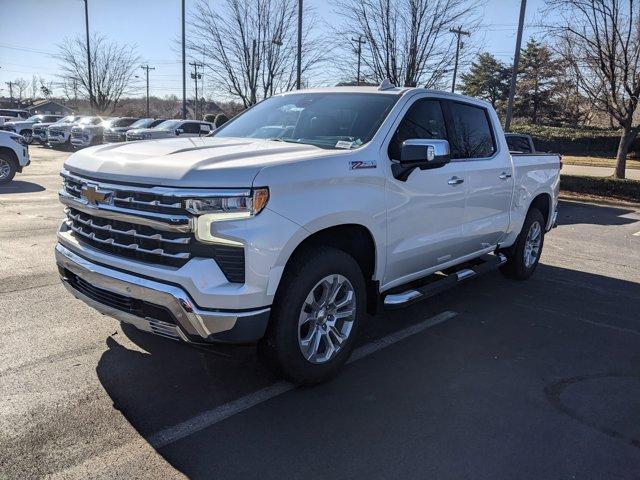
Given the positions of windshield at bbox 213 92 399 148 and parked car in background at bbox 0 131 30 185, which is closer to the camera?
windshield at bbox 213 92 399 148

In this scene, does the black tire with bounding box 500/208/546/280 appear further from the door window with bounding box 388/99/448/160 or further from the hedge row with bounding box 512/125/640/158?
the hedge row with bounding box 512/125/640/158

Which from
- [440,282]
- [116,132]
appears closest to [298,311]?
[440,282]

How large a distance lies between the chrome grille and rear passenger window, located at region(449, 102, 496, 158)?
2686 millimetres

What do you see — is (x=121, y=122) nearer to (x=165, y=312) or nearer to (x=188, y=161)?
(x=188, y=161)

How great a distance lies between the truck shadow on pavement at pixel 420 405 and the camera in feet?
9.63

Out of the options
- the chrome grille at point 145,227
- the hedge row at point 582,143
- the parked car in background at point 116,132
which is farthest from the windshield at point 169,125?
the hedge row at point 582,143

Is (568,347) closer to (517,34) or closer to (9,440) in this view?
(9,440)

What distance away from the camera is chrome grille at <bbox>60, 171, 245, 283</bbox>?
306 centimetres

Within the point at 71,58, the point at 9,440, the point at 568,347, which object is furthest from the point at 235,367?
the point at 71,58

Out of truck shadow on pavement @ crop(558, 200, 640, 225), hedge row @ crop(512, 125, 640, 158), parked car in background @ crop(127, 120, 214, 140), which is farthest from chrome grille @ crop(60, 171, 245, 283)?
hedge row @ crop(512, 125, 640, 158)

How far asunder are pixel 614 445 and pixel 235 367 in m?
2.45

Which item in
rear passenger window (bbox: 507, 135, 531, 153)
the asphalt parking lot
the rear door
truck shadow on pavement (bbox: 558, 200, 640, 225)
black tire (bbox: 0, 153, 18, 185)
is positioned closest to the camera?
the asphalt parking lot

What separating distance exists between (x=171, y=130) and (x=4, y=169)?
1002 cm

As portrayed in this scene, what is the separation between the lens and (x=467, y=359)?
4.30m
